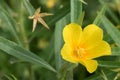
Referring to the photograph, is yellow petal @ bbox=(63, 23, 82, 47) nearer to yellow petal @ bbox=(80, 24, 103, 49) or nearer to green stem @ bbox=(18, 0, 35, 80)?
yellow petal @ bbox=(80, 24, 103, 49)

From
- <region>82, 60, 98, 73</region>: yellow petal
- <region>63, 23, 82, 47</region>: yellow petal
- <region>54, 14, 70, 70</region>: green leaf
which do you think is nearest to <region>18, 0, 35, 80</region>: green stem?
<region>54, 14, 70, 70</region>: green leaf

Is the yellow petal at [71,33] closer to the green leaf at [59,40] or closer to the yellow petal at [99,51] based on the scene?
the yellow petal at [99,51]

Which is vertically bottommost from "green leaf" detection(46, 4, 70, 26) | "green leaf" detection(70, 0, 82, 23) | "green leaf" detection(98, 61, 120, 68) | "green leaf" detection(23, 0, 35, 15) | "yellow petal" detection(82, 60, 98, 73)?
"green leaf" detection(98, 61, 120, 68)

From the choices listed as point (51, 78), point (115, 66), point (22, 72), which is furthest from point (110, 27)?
point (22, 72)

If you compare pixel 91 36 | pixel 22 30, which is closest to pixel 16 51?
pixel 22 30

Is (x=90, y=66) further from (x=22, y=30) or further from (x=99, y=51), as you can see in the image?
(x=22, y=30)
